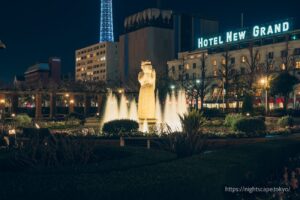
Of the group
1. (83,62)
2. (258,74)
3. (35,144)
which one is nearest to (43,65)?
(83,62)

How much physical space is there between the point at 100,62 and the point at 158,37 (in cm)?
3597

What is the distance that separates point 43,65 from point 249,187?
177 m

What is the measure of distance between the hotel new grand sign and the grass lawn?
6893cm

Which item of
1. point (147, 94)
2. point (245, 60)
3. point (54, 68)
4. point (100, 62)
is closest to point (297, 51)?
point (245, 60)

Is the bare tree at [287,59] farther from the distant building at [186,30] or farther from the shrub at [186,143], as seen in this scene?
the distant building at [186,30]

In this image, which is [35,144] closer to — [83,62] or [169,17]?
[169,17]

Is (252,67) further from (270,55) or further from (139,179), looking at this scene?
(139,179)

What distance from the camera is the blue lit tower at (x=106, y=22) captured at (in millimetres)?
174500

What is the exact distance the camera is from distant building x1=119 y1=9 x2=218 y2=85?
122 meters

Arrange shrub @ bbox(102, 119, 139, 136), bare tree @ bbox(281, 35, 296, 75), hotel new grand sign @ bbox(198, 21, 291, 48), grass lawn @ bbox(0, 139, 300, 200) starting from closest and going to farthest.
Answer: grass lawn @ bbox(0, 139, 300, 200) < shrub @ bbox(102, 119, 139, 136) < bare tree @ bbox(281, 35, 296, 75) < hotel new grand sign @ bbox(198, 21, 291, 48)

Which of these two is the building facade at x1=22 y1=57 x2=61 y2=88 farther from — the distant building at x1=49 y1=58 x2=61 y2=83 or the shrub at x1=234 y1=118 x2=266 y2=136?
the shrub at x1=234 y1=118 x2=266 y2=136

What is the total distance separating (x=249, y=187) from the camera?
8539 millimetres

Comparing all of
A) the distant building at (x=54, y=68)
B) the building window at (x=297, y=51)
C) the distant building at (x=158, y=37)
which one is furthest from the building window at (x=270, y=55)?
the distant building at (x=54, y=68)

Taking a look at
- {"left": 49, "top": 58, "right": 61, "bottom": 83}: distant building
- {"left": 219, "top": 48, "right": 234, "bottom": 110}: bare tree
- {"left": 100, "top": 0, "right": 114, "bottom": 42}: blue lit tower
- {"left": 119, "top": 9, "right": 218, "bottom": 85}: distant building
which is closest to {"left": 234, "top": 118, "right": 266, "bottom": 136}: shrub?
{"left": 219, "top": 48, "right": 234, "bottom": 110}: bare tree
